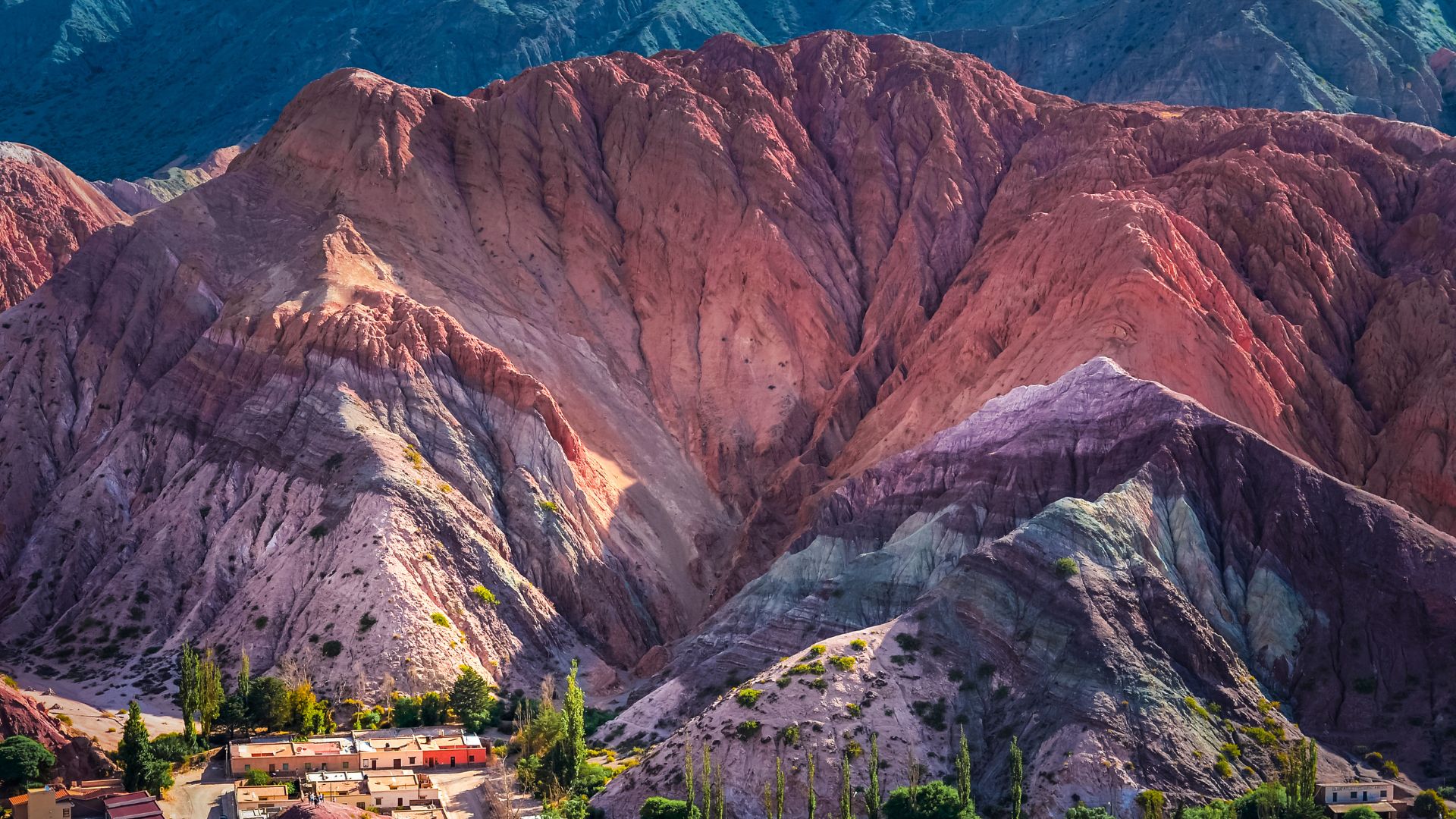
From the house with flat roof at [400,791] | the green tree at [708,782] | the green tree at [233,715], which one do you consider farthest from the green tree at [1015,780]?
the green tree at [233,715]

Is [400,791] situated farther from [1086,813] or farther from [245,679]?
[1086,813]

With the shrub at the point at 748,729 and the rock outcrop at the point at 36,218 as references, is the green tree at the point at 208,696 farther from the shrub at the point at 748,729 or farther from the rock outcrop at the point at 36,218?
the rock outcrop at the point at 36,218

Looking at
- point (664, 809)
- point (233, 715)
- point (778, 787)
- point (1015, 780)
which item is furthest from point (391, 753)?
point (1015, 780)

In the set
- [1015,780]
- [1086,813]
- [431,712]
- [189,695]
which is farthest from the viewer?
[431,712]

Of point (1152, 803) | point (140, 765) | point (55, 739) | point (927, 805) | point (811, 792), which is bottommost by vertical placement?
point (1152, 803)

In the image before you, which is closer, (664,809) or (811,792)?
(664,809)

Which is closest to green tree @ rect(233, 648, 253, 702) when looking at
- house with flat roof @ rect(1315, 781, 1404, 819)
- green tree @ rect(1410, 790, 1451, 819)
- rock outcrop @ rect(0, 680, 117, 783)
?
rock outcrop @ rect(0, 680, 117, 783)
